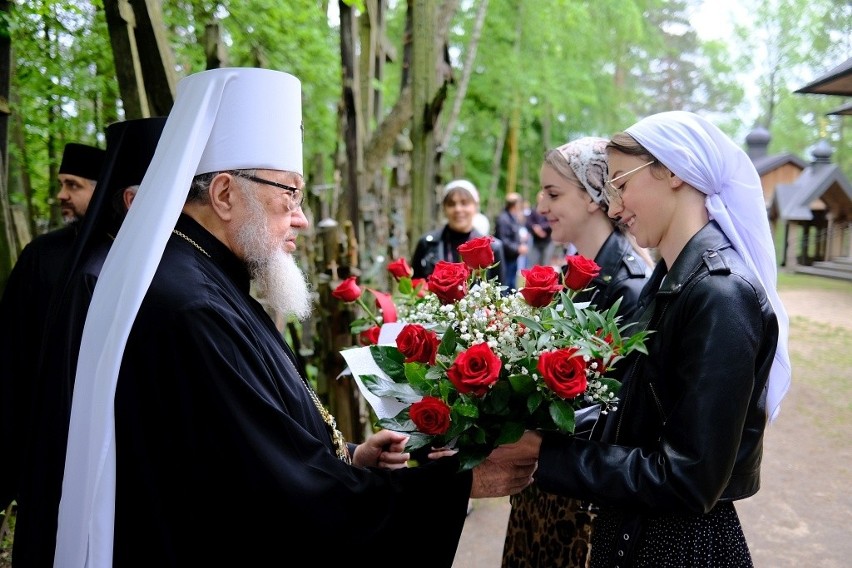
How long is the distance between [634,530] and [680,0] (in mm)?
48236

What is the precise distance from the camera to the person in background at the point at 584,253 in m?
2.45

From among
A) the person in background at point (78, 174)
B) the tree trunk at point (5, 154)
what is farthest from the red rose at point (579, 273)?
the tree trunk at point (5, 154)

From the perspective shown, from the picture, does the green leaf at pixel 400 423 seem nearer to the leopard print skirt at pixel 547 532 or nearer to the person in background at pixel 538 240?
the leopard print skirt at pixel 547 532

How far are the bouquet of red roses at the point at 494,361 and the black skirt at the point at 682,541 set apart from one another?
0.36 m

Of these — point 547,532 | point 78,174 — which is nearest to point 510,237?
point 78,174

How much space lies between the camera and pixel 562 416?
1.73 m

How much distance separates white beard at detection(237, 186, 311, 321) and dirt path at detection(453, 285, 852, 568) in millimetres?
2707

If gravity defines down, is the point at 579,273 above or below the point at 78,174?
below

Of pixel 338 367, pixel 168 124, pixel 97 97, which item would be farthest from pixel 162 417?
pixel 97 97

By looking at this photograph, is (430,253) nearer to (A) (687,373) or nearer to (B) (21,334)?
(B) (21,334)

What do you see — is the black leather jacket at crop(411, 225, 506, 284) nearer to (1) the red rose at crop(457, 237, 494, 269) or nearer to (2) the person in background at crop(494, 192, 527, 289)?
(2) the person in background at crop(494, 192, 527, 289)

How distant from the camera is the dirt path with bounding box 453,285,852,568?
4.48m

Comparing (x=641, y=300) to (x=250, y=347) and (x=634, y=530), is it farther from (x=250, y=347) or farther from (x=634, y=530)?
(x=250, y=347)

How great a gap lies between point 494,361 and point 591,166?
4.56ft
